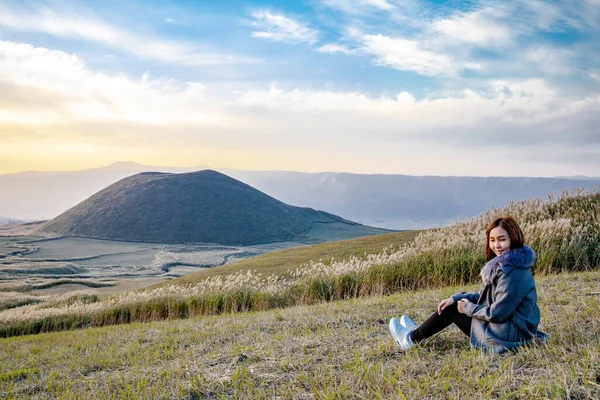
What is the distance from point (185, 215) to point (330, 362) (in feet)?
415

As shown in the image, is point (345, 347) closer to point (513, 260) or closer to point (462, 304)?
point (462, 304)

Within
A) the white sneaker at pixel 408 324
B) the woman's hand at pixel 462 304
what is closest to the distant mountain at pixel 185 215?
the white sneaker at pixel 408 324

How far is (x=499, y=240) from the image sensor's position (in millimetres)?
4984

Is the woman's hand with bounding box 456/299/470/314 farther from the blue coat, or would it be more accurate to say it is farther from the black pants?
the black pants

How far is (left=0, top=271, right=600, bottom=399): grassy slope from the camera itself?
13.1 feet

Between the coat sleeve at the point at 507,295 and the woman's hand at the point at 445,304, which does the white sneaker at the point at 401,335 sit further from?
the coat sleeve at the point at 507,295

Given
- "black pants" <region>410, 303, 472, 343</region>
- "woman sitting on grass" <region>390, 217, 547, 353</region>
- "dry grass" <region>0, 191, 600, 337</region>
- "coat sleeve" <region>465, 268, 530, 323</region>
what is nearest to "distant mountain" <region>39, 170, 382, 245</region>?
"dry grass" <region>0, 191, 600, 337</region>

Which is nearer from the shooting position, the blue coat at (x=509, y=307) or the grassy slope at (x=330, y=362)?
the grassy slope at (x=330, y=362)

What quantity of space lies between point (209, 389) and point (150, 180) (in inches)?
5735

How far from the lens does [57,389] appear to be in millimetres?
5832

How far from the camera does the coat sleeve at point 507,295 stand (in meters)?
4.70

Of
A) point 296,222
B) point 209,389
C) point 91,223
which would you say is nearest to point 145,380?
point 209,389

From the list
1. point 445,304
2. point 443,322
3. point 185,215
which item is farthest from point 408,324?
point 185,215

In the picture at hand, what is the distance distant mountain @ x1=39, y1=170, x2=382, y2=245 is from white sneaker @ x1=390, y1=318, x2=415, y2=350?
112731 millimetres
